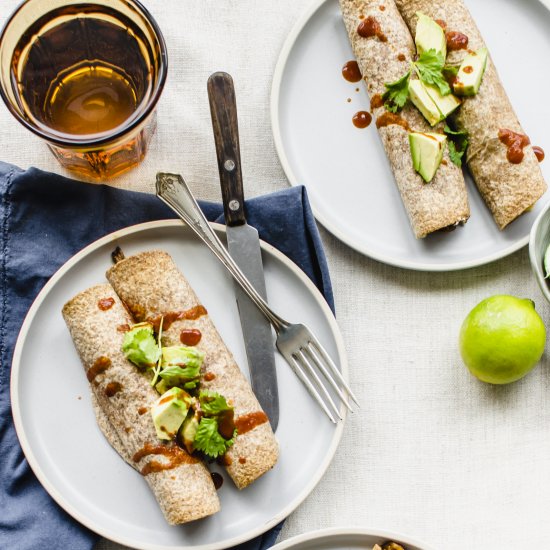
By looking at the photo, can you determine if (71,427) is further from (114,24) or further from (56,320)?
(114,24)

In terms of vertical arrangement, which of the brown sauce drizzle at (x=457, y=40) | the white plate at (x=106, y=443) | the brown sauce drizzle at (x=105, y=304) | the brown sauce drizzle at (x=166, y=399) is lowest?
the white plate at (x=106, y=443)

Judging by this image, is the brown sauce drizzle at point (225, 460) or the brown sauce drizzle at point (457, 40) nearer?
the brown sauce drizzle at point (225, 460)

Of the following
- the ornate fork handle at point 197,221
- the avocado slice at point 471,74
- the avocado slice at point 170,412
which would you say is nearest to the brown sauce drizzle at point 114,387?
the avocado slice at point 170,412

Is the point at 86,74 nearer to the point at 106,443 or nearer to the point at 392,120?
the point at 392,120

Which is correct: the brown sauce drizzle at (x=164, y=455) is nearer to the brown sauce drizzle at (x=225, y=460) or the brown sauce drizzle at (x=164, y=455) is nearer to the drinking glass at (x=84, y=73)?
the brown sauce drizzle at (x=225, y=460)

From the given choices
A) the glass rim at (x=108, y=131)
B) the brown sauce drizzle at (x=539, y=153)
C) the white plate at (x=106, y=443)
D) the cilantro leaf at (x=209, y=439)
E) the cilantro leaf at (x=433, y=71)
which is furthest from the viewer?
the brown sauce drizzle at (x=539, y=153)

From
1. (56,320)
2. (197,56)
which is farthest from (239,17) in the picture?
(56,320)
